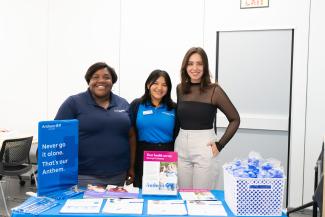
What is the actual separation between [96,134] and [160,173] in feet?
1.99

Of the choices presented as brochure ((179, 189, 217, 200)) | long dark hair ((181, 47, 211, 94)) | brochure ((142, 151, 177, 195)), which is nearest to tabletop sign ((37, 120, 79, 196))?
brochure ((142, 151, 177, 195))

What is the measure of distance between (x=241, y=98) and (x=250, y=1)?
1.15 metres

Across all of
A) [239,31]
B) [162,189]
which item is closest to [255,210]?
[162,189]

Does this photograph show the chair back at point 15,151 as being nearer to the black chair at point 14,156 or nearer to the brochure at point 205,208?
the black chair at point 14,156

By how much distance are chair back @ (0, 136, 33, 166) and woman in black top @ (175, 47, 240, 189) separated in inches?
80.5

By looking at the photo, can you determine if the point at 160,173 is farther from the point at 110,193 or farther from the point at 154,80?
the point at 154,80

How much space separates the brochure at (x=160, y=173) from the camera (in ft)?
6.17

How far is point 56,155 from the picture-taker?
187 cm

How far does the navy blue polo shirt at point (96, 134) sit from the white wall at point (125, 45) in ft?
7.35

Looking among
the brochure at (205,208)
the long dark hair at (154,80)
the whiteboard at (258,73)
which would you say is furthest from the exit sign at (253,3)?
the brochure at (205,208)

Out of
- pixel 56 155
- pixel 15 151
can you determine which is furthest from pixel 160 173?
pixel 15 151

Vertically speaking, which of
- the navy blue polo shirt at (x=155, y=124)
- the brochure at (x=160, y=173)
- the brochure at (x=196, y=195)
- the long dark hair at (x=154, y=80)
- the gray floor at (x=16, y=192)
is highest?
the long dark hair at (x=154, y=80)

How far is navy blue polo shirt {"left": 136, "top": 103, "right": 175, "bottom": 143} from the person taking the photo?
255cm

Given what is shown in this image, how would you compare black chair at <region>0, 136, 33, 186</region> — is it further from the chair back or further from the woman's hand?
the woman's hand
